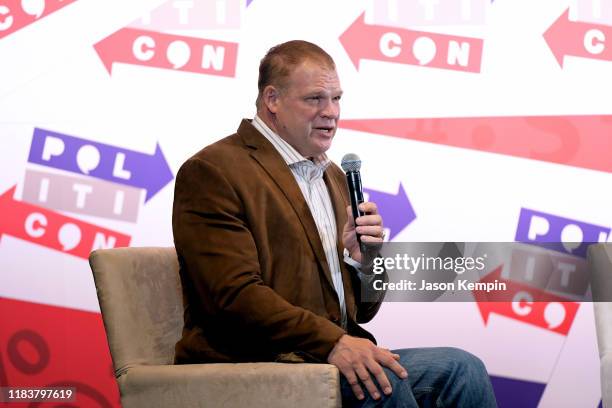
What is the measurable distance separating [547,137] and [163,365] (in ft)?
6.21

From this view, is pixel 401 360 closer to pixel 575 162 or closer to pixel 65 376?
pixel 575 162

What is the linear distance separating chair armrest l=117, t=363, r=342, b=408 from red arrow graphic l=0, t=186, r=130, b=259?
4.56 feet

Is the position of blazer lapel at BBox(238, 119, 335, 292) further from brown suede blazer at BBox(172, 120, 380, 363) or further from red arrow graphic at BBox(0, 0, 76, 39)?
red arrow graphic at BBox(0, 0, 76, 39)

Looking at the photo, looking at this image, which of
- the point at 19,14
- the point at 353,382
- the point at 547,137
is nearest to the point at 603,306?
the point at 547,137

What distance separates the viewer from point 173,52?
3.61 m

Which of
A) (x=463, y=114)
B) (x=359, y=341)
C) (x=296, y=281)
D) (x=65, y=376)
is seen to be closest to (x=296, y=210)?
(x=296, y=281)

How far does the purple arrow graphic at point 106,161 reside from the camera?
3582 millimetres

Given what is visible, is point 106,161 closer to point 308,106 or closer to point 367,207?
point 308,106

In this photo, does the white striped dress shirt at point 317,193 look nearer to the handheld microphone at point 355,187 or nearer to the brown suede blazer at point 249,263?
the brown suede blazer at point 249,263

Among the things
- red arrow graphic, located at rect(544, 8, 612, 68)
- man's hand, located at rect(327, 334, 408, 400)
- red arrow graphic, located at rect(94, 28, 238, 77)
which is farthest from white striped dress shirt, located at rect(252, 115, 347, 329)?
red arrow graphic, located at rect(544, 8, 612, 68)

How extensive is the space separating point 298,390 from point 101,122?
1.89 meters

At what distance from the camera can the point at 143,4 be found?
11.8 feet

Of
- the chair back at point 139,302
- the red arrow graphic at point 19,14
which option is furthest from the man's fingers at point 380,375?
the red arrow graphic at point 19,14

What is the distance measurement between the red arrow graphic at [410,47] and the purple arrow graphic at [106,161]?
34.7 inches
